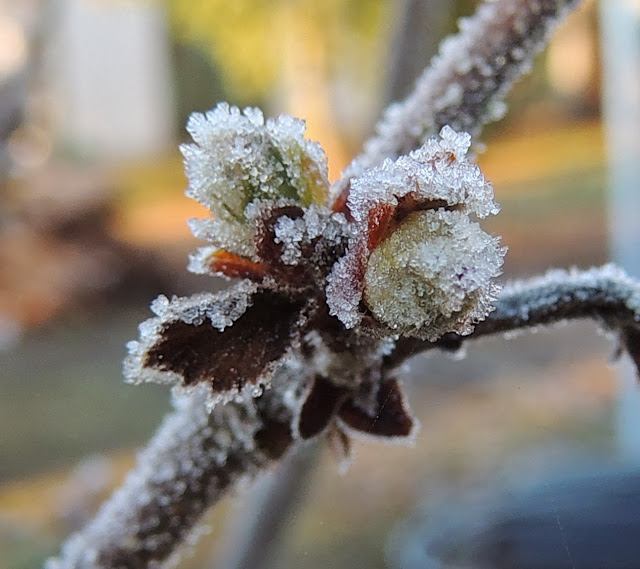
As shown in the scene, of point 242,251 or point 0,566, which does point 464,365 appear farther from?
point 242,251

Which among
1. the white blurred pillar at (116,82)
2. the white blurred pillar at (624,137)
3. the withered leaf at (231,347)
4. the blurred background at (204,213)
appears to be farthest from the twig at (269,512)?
the white blurred pillar at (116,82)

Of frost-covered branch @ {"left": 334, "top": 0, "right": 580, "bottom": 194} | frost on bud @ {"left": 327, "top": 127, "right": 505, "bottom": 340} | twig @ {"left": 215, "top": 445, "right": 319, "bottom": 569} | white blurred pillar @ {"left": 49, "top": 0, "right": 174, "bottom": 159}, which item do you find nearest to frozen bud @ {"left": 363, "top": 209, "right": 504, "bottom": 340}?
frost on bud @ {"left": 327, "top": 127, "right": 505, "bottom": 340}

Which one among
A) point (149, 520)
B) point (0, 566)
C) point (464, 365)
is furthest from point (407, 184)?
point (464, 365)

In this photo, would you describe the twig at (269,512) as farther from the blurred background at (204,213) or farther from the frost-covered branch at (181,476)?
the frost-covered branch at (181,476)

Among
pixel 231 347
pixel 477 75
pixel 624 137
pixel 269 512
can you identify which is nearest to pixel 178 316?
pixel 231 347

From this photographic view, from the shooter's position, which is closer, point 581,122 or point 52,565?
point 52,565

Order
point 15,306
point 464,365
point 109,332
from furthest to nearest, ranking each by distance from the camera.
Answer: point 15,306
point 109,332
point 464,365

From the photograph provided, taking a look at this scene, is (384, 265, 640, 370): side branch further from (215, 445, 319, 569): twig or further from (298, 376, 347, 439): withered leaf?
(215, 445, 319, 569): twig
